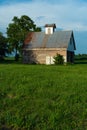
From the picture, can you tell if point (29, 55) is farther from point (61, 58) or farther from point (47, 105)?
point (47, 105)

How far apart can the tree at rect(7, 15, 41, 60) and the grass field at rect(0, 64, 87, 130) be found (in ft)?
195

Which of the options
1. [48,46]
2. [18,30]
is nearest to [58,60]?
[48,46]

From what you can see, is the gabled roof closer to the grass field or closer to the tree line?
the tree line

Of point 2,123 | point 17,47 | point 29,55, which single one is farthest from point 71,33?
point 2,123

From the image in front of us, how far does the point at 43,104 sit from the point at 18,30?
65.5 meters

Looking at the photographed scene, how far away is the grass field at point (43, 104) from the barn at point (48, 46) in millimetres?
43453

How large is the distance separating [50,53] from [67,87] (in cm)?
4537

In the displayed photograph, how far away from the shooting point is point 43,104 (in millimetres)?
13320

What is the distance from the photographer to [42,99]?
13820 millimetres

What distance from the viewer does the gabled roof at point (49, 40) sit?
199 feet

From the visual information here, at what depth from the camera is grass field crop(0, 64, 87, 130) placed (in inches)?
475

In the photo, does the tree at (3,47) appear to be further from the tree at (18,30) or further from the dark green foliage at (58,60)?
the dark green foliage at (58,60)

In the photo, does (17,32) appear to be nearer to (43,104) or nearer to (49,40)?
(49,40)

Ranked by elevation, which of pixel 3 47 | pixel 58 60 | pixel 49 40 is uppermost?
pixel 49 40
